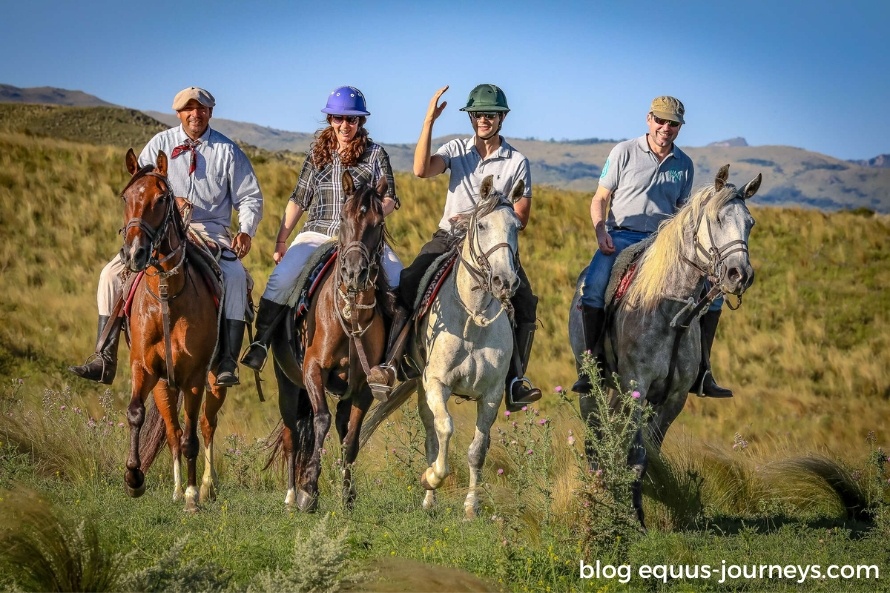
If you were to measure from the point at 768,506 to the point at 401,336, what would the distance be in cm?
397

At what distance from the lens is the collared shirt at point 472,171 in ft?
29.2

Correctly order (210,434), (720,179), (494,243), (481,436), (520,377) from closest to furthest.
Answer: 1. (494,243)
2. (720,179)
3. (481,436)
4. (520,377)
5. (210,434)

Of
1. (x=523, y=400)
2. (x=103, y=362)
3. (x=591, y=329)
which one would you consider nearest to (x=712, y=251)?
(x=591, y=329)

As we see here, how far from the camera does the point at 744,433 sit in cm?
1719

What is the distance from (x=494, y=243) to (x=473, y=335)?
0.87 m

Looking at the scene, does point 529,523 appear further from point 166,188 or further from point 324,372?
point 166,188

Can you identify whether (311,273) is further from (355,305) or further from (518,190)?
(518,190)

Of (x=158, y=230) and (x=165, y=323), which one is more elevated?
(x=158, y=230)

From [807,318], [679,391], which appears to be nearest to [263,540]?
[679,391]

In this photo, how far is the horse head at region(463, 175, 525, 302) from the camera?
7418 mm

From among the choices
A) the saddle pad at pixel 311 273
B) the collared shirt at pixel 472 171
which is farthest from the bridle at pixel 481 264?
the saddle pad at pixel 311 273

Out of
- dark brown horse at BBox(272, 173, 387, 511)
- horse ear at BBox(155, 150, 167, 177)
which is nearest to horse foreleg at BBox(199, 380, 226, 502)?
dark brown horse at BBox(272, 173, 387, 511)

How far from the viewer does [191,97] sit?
9055mm

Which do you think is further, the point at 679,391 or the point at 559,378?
the point at 559,378
